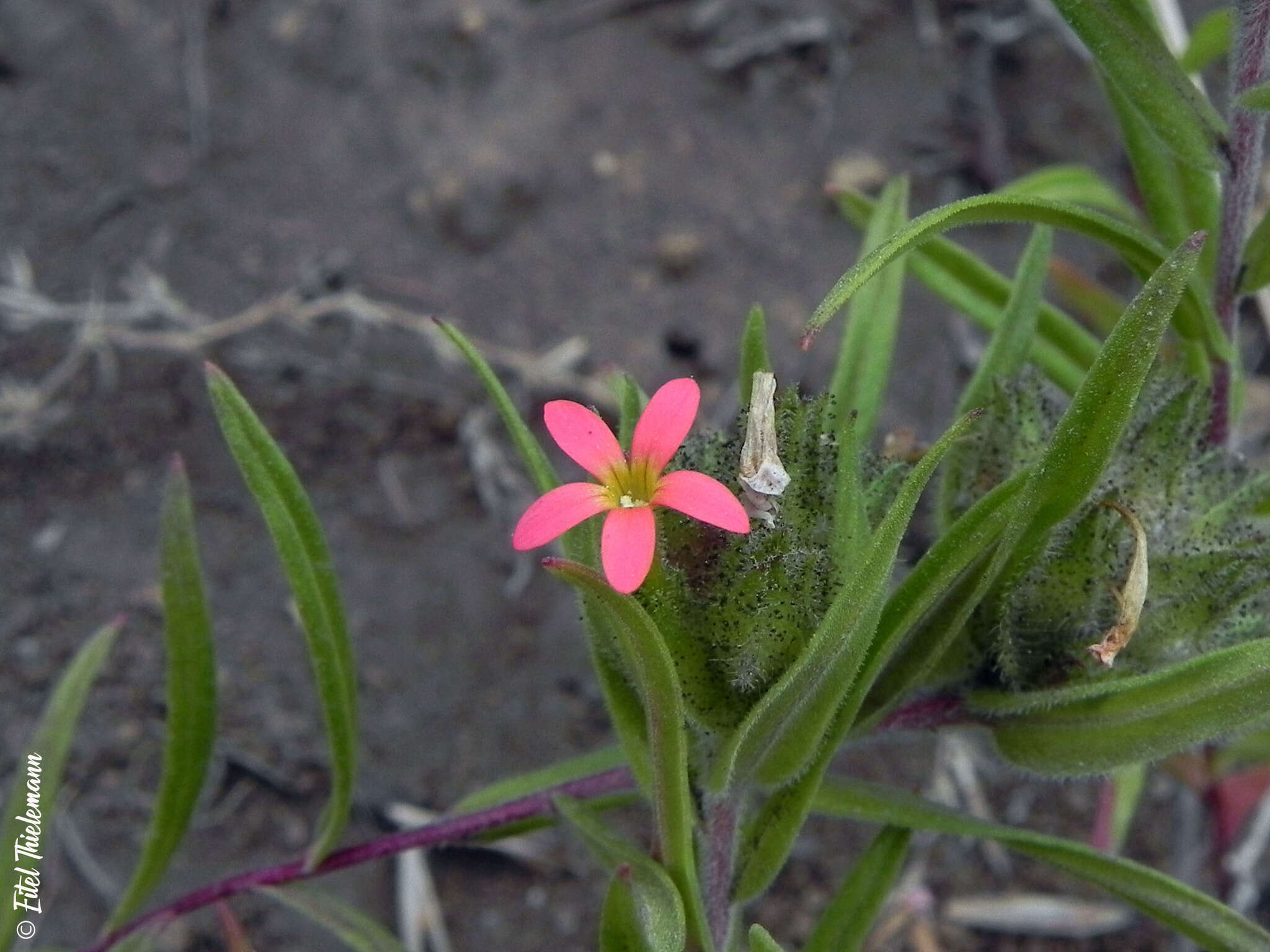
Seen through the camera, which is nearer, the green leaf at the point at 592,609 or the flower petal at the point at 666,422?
the flower petal at the point at 666,422

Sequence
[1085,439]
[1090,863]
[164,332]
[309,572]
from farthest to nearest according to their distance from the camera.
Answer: [164,332] → [309,572] → [1090,863] → [1085,439]

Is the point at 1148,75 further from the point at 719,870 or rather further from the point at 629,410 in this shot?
the point at 719,870

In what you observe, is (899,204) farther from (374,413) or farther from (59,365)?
(59,365)

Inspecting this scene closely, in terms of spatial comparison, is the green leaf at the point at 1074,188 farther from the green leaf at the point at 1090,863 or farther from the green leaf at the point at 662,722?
the green leaf at the point at 662,722

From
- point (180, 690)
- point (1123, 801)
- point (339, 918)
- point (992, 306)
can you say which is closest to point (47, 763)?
point (180, 690)

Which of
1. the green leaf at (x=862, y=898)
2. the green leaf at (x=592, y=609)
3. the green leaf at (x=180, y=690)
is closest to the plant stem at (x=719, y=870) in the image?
the green leaf at (x=592, y=609)

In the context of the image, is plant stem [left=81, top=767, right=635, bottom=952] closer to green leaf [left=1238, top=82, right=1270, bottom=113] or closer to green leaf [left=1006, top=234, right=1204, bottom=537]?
green leaf [left=1006, top=234, right=1204, bottom=537]
